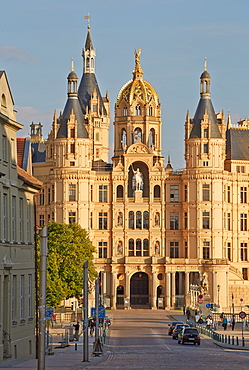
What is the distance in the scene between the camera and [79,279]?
110 metres

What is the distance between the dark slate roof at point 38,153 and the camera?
160 meters

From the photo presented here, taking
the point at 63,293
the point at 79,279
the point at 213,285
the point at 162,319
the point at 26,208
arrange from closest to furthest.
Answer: the point at 26,208 → the point at 63,293 → the point at 79,279 → the point at 162,319 → the point at 213,285

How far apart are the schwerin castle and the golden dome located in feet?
0.46

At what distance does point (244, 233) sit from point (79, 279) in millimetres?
44451

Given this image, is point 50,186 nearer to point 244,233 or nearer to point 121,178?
point 121,178

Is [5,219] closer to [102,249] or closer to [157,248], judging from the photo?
[102,249]

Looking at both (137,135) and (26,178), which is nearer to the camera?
(26,178)

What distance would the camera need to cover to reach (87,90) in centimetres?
16575

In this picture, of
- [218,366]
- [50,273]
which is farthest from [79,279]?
[218,366]

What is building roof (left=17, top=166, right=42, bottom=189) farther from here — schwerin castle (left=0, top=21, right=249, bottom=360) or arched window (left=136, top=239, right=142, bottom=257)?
arched window (left=136, top=239, right=142, bottom=257)

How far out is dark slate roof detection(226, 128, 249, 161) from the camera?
500 ft

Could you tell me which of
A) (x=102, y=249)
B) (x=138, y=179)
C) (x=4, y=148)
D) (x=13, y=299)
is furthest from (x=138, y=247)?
(x=4, y=148)

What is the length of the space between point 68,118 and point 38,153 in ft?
61.8

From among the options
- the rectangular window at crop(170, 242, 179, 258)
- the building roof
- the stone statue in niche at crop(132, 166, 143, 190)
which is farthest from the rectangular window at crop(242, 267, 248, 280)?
the building roof
